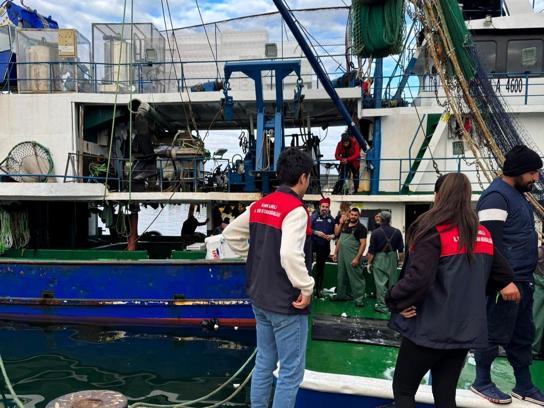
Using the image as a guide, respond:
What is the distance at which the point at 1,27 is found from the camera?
10.3m

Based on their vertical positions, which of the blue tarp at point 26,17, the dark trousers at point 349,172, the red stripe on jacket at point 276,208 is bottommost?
the red stripe on jacket at point 276,208

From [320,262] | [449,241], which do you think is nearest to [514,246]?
[449,241]

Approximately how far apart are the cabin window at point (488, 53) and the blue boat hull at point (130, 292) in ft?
23.6

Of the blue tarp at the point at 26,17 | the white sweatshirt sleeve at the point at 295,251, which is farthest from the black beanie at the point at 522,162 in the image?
the blue tarp at the point at 26,17

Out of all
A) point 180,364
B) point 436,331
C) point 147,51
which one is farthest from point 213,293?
point 147,51

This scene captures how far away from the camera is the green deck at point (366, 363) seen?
420cm

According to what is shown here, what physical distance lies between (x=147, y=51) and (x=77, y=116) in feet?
8.53

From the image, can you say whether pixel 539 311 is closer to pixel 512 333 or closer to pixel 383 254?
pixel 512 333

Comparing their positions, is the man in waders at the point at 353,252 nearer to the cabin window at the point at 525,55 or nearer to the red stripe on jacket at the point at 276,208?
the red stripe on jacket at the point at 276,208

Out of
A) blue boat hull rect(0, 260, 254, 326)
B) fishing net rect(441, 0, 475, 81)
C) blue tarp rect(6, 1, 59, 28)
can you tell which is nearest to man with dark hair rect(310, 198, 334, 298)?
blue boat hull rect(0, 260, 254, 326)

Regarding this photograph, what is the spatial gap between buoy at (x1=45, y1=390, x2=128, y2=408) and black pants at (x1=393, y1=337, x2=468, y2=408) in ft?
5.31

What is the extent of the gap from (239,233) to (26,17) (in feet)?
38.1

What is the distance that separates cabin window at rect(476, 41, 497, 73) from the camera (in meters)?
10.0

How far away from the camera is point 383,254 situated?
6906 millimetres
